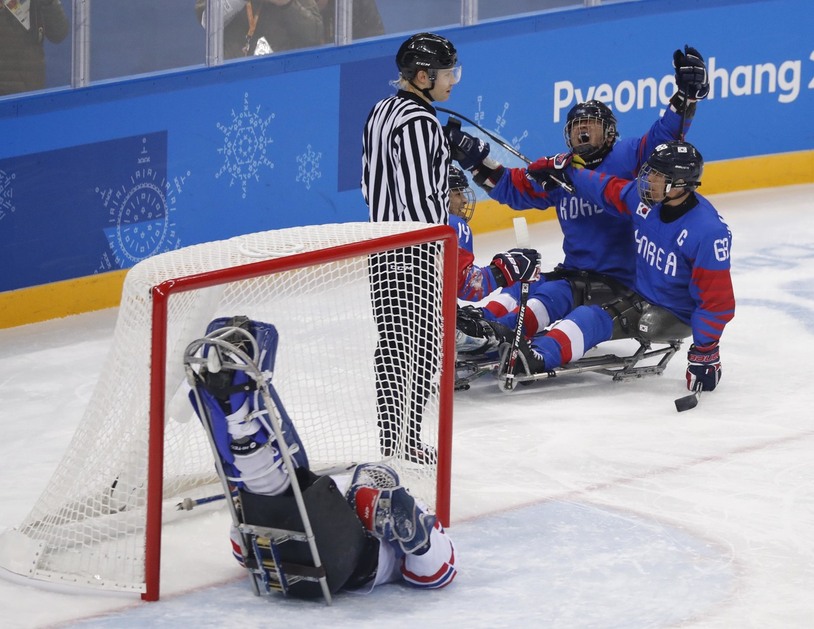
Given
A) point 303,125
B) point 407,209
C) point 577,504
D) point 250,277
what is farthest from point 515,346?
point 303,125

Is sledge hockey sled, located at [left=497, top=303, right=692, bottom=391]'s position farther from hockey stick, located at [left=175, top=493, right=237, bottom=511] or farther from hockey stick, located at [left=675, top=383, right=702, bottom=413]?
hockey stick, located at [left=175, top=493, right=237, bottom=511]

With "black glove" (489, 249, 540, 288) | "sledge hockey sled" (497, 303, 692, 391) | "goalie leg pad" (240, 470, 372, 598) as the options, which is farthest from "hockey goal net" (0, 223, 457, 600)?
"sledge hockey sled" (497, 303, 692, 391)

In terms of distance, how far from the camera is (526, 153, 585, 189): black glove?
581 centimetres

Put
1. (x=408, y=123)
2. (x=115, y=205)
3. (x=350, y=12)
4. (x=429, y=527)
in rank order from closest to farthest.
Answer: (x=429, y=527) → (x=408, y=123) → (x=115, y=205) → (x=350, y=12)

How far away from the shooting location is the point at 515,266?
5406 millimetres

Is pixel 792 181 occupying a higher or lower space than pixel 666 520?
higher

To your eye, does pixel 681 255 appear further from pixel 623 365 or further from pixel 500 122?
pixel 500 122

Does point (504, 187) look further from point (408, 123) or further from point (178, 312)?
point (178, 312)

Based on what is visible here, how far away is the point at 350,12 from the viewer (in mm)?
7445

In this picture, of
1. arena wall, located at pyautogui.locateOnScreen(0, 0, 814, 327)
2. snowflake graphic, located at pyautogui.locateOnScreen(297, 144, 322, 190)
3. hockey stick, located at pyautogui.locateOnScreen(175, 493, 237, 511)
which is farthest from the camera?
snowflake graphic, located at pyautogui.locateOnScreen(297, 144, 322, 190)

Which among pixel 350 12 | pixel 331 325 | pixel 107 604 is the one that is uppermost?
pixel 350 12

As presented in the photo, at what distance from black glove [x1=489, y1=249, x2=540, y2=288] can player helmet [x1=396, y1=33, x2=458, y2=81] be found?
0.89 m

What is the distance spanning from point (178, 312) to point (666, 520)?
1480 millimetres

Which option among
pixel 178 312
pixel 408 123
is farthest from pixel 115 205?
pixel 178 312
